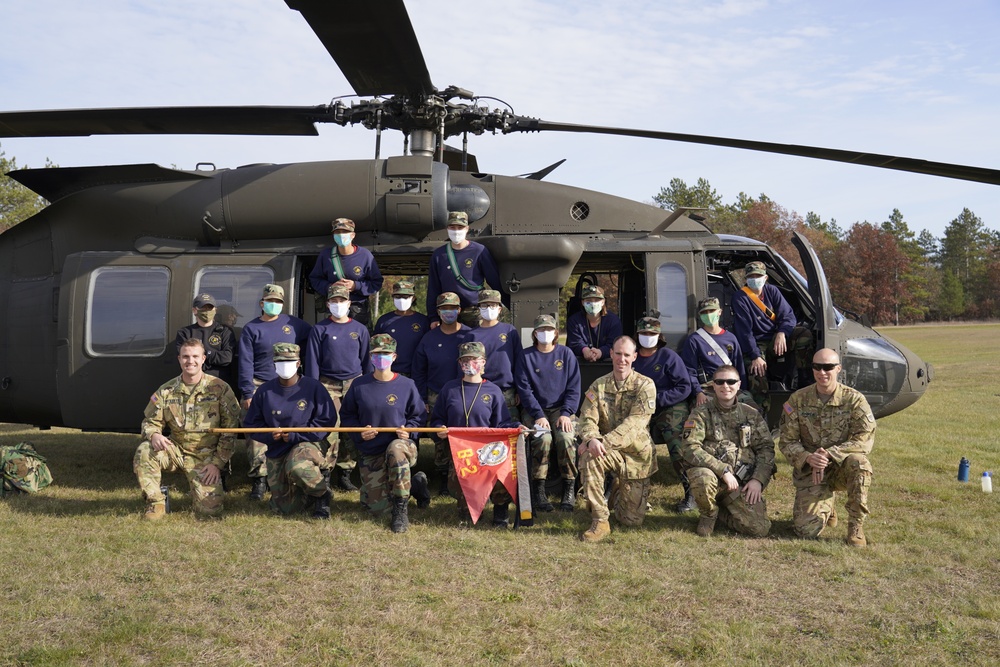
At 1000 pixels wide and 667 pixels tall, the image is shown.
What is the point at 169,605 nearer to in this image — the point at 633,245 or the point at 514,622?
the point at 514,622

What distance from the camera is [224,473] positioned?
22.0ft

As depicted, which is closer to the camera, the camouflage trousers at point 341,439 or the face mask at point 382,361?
the face mask at point 382,361

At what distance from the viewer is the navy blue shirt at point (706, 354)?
661 centimetres

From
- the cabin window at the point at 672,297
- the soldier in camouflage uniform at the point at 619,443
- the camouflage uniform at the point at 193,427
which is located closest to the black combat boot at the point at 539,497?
the soldier in camouflage uniform at the point at 619,443

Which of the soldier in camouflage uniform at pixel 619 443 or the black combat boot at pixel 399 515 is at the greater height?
the soldier in camouflage uniform at pixel 619 443

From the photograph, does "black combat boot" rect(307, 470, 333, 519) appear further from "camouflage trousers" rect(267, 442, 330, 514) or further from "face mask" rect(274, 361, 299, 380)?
"face mask" rect(274, 361, 299, 380)

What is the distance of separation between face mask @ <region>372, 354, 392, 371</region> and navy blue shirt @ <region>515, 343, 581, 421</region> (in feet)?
3.70

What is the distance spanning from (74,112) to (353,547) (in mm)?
4404

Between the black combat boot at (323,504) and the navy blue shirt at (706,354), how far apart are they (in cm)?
319

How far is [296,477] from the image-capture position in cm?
592

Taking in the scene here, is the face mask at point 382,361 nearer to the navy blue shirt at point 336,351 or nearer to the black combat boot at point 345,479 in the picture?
the navy blue shirt at point 336,351

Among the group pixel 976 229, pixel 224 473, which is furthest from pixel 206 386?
pixel 976 229

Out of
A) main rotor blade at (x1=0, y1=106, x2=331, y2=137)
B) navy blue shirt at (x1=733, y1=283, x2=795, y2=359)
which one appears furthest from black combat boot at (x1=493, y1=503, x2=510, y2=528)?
main rotor blade at (x1=0, y1=106, x2=331, y2=137)

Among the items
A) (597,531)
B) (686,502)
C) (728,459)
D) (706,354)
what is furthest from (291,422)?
(706,354)
